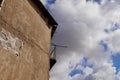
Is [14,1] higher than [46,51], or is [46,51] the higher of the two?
[14,1]

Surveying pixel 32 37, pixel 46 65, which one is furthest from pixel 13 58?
pixel 46 65

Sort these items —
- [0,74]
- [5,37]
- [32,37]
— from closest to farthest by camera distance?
[0,74] < [5,37] < [32,37]

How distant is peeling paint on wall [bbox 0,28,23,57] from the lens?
9680 millimetres

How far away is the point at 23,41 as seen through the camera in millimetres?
11047

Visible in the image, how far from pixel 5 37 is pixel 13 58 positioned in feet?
3.25

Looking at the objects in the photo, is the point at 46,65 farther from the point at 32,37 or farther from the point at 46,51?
the point at 32,37

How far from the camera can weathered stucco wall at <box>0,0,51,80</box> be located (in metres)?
9.64

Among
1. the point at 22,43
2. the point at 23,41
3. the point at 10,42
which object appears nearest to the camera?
the point at 10,42

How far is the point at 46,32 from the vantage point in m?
14.2

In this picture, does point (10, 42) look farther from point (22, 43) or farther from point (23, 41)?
point (23, 41)

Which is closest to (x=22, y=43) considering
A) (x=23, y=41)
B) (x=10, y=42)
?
(x=23, y=41)

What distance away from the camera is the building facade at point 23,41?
381 inches

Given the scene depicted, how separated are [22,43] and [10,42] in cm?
91

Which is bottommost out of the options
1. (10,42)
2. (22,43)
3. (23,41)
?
(10,42)
